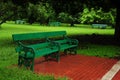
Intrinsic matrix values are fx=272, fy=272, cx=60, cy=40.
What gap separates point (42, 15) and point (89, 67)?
43005mm

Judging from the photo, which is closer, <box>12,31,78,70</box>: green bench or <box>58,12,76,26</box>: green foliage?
<box>12,31,78,70</box>: green bench

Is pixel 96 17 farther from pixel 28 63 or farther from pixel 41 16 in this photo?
pixel 28 63

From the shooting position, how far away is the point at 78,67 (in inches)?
377

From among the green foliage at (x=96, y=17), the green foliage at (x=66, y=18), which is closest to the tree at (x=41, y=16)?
the green foliage at (x=66, y=18)

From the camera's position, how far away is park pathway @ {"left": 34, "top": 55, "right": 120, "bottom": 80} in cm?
838

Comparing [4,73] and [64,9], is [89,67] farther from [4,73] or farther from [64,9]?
[64,9]

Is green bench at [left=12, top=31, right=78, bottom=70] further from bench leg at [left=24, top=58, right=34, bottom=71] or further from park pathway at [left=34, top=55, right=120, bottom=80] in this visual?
park pathway at [left=34, top=55, right=120, bottom=80]

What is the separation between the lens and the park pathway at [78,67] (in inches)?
330

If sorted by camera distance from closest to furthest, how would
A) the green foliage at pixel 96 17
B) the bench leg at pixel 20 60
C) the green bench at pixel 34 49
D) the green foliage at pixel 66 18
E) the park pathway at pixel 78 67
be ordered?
the park pathway at pixel 78 67, the green bench at pixel 34 49, the bench leg at pixel 20 60, the green foliage at pixel 96 17, the green foliage at pixel 66 18

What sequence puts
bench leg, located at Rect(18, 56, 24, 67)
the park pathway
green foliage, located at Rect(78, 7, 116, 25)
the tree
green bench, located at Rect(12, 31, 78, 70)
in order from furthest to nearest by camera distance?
green foliage, located at Rect(78, 7, 116, 25), the tree, bench leg, located at Rect(18, 56, 24, 67), green bench, located at Rect(12, 31, 78, 70), the park pathway

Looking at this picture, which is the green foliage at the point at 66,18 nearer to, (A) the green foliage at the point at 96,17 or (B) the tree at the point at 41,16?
(A) the green foliage at the point at 96,17

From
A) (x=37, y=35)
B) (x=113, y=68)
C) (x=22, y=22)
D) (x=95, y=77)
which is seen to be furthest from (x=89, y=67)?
(x=22, y=22)

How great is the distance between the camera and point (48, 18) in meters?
55.7

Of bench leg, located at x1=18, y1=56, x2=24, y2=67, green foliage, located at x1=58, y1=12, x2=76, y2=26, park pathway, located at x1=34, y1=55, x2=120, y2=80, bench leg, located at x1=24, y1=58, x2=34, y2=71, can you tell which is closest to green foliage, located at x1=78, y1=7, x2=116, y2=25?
green foliage, located at x1=58, y1=12, x2=76, y2=26
